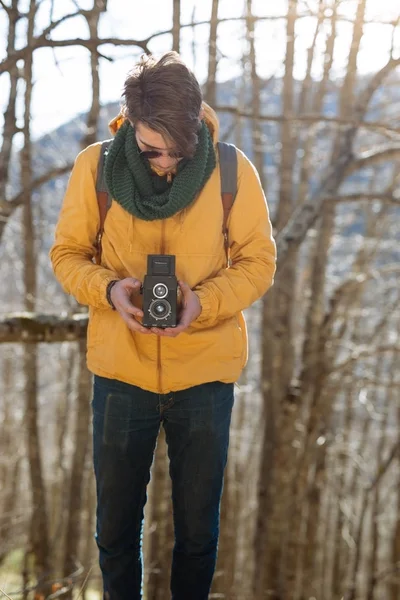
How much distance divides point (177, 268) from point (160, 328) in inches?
10.0

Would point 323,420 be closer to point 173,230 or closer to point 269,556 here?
point 269,556

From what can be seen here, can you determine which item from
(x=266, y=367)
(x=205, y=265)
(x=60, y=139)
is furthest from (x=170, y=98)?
(x=60, y=139)

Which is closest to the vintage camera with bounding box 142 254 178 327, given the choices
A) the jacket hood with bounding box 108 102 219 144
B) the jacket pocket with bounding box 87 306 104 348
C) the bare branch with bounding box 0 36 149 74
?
the jacket pocket with bounding box 87 306 104 348

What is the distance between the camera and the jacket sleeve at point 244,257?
257 cm

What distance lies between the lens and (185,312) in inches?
97.4

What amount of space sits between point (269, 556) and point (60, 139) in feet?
29.7

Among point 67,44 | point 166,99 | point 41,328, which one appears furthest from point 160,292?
point 67,44

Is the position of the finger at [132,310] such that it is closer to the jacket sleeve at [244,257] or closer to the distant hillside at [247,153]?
the jacket sleeve at [244,257]

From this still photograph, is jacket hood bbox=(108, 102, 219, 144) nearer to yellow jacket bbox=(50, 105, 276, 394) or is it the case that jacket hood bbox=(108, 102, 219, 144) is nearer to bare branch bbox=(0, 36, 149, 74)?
yellow jacket bbox=(50, 105, 276, 394)

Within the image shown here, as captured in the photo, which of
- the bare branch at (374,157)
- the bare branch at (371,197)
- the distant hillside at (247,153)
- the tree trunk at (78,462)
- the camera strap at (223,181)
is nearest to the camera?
the camera strap at (223,181)

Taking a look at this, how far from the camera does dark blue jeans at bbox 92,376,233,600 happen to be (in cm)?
259

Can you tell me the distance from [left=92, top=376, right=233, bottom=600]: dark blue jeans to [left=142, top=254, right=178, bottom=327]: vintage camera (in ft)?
0.91

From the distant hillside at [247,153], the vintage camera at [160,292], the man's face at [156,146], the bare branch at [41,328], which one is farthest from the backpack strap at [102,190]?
the distant hillside at [247,153]

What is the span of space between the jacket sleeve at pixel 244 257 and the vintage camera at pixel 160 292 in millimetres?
136
